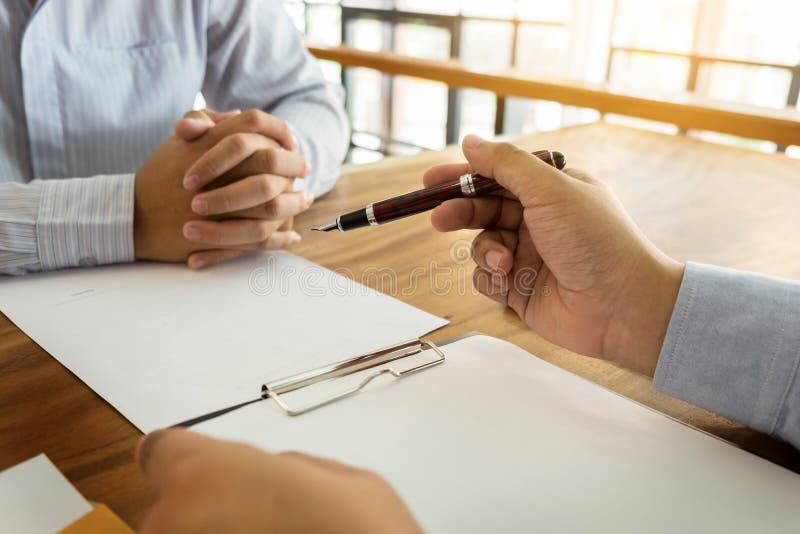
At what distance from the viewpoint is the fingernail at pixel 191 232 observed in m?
0.65

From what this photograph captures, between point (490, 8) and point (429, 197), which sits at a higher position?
point (490, 8)

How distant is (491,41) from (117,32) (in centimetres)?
324

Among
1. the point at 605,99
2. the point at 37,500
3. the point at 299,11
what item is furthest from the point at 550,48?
the point at 37,500

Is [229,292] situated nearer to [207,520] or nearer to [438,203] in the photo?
[438,203]

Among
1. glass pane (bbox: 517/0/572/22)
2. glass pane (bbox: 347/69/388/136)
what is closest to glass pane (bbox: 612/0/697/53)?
glass pane (bbox: 517/0/572/22)

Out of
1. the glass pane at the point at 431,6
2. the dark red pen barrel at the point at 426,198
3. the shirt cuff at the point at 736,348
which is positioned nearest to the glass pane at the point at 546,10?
the glass pane at the point at 431,6

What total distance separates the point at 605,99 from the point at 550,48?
2.48m

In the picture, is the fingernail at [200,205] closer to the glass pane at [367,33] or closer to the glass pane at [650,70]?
the glass pane at [650,70]

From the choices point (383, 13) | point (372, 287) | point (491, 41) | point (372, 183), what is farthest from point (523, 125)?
point (372, 287)

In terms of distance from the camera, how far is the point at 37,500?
35cm

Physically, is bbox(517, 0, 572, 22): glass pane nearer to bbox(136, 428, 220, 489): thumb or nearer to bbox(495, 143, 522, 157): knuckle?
bbox(495, 143, 522, 157): knuckle

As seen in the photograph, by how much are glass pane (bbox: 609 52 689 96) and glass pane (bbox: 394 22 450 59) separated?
98 cm

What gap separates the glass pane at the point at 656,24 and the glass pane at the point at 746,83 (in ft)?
0.56

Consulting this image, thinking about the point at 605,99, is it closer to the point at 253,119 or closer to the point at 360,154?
the point at 253,119
